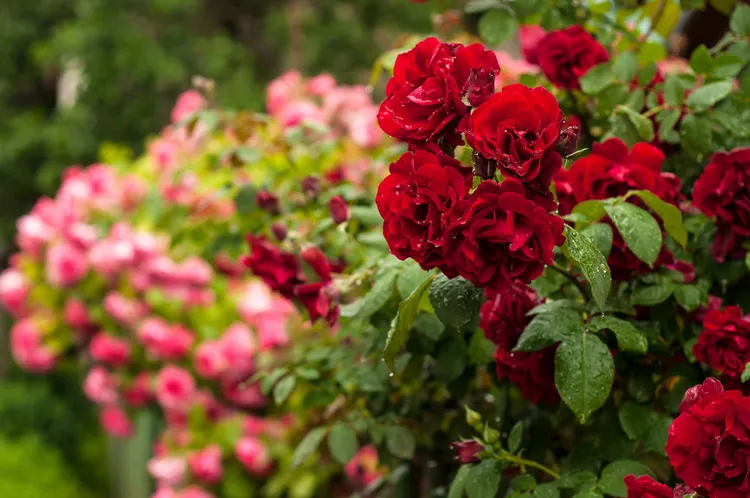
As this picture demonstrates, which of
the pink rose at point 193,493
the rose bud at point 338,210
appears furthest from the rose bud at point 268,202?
the pink rose at point 193,493

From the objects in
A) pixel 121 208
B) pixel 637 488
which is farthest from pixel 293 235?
pixel 121 208

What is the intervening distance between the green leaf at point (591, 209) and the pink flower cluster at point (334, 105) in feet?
3.90

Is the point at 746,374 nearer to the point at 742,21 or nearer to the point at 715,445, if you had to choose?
the point at 715,445

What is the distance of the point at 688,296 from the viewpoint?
0.90 metres

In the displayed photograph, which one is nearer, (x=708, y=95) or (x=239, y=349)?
(x=708, y=95)

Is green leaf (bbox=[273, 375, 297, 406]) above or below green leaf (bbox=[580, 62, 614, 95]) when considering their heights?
below

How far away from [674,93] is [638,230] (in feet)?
1.00

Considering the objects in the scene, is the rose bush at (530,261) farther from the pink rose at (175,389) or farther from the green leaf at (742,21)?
the pink rose at (175,389)

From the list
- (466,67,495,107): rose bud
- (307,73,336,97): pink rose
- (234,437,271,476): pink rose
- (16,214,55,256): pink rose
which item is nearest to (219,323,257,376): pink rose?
(234,437,271,476): pink rose

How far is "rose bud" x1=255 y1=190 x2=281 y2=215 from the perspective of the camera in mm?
1302

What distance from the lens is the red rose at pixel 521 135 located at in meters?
0.67

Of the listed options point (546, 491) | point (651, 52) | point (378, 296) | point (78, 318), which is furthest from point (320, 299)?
point (78, 318)

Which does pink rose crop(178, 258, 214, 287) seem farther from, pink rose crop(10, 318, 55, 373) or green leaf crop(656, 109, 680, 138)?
green leaf crop(656, 109, 680, 138)

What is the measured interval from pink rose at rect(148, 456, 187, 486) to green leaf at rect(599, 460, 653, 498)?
1.89 m
